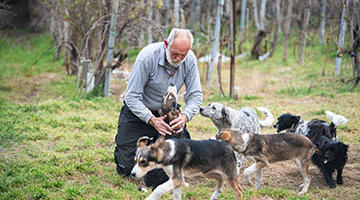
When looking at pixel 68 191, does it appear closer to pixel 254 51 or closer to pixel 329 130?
pixel 329 130

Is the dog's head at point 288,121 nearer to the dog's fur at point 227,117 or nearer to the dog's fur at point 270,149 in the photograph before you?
the dog's fur at point 227,117

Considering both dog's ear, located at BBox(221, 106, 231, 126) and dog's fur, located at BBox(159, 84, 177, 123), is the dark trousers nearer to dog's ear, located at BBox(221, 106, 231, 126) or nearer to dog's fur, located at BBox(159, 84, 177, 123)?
dog's fur, located at BBox(159, 84, 177, 123)

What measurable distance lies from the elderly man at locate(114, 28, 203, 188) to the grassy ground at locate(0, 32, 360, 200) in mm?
474

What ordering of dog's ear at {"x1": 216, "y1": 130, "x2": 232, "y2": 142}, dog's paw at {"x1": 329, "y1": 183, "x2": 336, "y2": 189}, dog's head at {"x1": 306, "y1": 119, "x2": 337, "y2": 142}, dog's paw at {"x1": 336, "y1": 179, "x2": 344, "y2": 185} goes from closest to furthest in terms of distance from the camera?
1. dog's ear at {"x1": 216, "y1": 130, "x2": 232, "y2": 142}
2. dog's paw at {"x1": 329, "y1": 183, "x2": 336, "y2": 189}
3. dog's paw at {"x1": 336, "y1": 179, "x2": 344, "y2": 185}
4. dog's head at {"x1": 306, "y1": 119, "x2": 337, "y2": 142}

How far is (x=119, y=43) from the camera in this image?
35.6 feet

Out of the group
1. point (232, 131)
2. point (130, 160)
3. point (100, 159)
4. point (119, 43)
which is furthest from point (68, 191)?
point (119, 43)

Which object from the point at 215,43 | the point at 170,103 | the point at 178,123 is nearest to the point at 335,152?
the point at 178,123

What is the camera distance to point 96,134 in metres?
6.95

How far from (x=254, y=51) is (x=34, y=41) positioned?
513 inches

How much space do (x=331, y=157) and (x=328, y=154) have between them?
0.17ft

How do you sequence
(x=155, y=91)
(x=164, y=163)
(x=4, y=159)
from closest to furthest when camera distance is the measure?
(x=164, y=163) < (x=155, y=91) < (x=4, y=159)

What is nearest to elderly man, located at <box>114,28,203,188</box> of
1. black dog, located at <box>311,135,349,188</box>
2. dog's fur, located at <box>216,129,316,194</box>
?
dog's fur, located at <box>216,129,316,194</box>

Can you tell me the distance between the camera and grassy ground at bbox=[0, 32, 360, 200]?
4699mm

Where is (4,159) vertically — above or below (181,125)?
below
